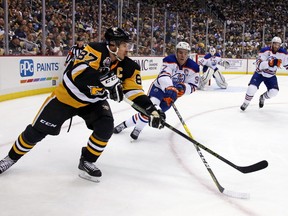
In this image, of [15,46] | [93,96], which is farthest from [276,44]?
[15,46]

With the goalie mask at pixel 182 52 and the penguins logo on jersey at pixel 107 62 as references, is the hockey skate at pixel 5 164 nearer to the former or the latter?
the penguins logo on jersey at pixel 107 62

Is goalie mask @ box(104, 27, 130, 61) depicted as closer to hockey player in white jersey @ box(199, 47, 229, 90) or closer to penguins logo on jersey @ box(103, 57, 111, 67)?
penguins logo on jersey @ box(103, 57, 111, 67)

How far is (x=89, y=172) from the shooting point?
2.55 m

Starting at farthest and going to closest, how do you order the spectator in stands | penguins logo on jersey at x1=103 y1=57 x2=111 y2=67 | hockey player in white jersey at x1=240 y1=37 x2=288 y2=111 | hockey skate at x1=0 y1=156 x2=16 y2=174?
the spectator in stands
hockey player in white jersey at x1=240 y1=37 x2=288 y2=111
hockey skate at x1=0 y1=156 x2=16 y2=174
penguins logo on jersey at x1=103 y1=57 x2=111 y2=67

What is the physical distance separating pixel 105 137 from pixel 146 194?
0.46 meters

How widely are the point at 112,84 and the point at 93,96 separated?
21cm

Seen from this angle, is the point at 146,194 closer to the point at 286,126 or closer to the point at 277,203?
the point at 277,203

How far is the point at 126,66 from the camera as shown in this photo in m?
2.63

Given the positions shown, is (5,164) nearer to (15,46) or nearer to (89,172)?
(89,172)

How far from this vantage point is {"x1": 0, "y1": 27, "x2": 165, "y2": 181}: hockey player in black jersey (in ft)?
7.80

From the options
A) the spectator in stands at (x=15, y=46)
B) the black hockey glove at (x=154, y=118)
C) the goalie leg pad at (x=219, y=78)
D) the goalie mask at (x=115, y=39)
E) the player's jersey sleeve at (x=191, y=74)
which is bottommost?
the goalie leg pad at (x=219, y=78)

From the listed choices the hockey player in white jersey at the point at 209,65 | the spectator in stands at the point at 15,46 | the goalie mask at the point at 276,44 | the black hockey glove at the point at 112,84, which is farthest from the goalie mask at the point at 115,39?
the hockey player in white jersey at the point at 209,65

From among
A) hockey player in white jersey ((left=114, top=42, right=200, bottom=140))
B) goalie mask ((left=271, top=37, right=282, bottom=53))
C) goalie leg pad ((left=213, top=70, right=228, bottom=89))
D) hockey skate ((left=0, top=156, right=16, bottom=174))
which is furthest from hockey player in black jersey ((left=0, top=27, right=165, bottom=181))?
goalie leg pad ((left=213, top=70, right=228, bottom=89))

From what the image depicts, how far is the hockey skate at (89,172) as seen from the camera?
2.53m
